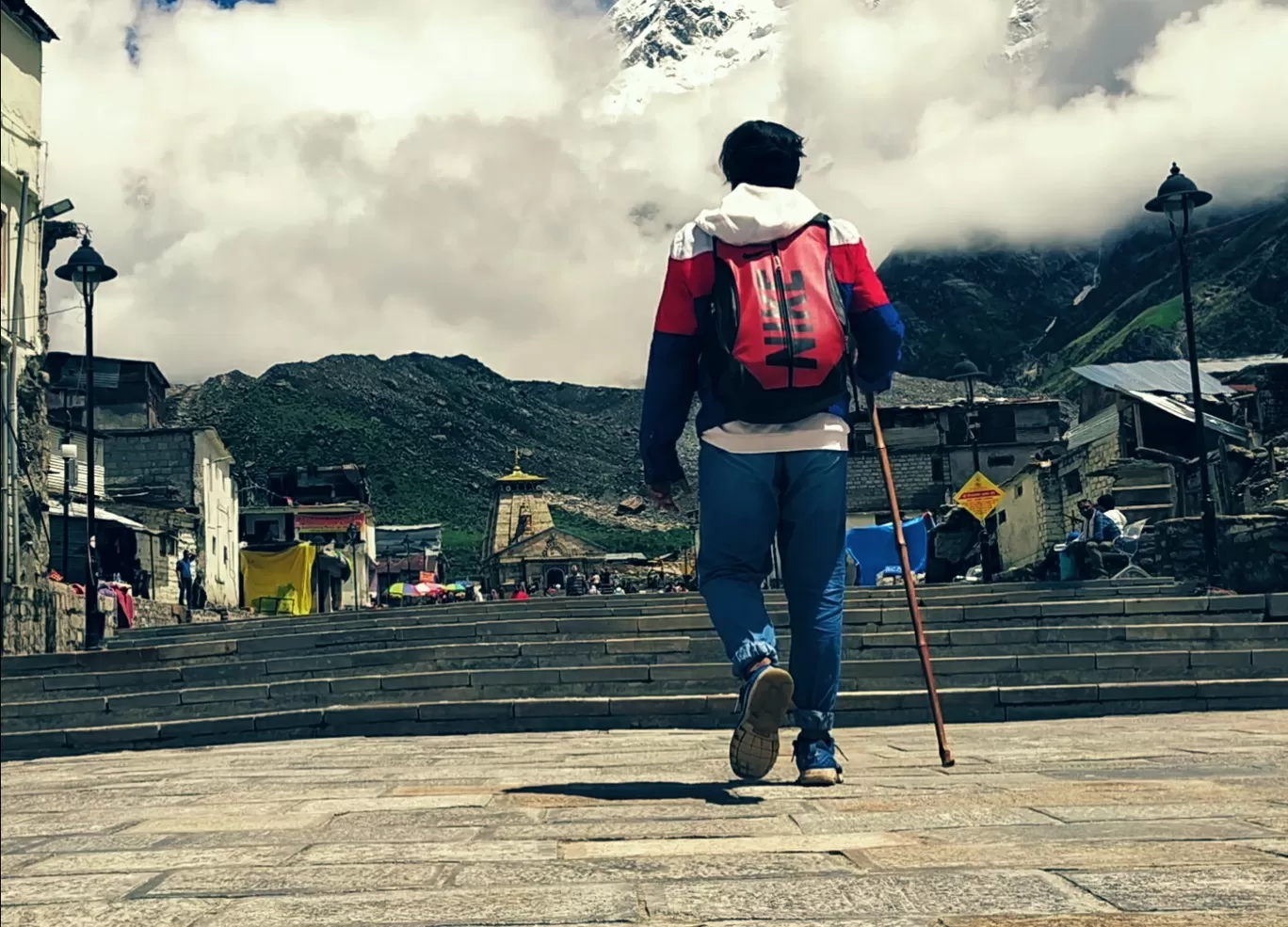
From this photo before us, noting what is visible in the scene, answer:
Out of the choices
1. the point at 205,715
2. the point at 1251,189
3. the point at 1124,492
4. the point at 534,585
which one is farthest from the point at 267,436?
the point at 205,715

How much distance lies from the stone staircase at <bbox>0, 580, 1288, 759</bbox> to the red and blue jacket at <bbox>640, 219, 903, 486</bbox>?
12.1 ft

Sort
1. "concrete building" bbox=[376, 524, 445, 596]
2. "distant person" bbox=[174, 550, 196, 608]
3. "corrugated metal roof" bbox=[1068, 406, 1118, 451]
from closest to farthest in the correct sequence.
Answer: "distant person" bbox=[174, 550, 196, 608], "corrugated metal roof" bbox=[1068, 406, 1118, 451], "concrete building" bbox=[376, 524, 445, 596]

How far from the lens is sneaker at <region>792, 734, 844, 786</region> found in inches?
170

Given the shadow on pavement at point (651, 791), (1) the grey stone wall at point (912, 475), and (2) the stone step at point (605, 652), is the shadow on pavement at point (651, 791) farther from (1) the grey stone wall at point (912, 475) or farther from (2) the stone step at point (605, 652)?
(1) the grey stone wall at point (912, 475)

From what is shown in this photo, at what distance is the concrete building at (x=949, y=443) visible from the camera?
62.4 meters

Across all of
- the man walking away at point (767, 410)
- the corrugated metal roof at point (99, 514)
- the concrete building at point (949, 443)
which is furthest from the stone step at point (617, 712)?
Result: the concrete building at point (949, 443)

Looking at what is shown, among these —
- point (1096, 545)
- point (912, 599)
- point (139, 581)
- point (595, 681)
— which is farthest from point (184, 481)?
point (912, 599)

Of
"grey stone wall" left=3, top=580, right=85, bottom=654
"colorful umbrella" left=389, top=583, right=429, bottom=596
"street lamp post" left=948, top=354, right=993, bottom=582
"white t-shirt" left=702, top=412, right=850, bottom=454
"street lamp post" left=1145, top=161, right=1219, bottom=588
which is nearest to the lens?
"white t-shirt" left=702, top=412, right=850, bottom=454

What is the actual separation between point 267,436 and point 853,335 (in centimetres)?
18709

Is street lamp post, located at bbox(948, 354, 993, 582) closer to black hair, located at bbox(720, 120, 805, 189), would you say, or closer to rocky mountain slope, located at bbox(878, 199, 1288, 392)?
black hair, located at bbox(720, 120, 805, 189)

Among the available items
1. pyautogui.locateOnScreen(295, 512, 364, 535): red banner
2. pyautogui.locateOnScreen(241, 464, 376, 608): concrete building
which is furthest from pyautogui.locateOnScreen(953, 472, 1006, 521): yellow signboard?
pyautogui.locateOnScreen(295, 512, 364, 535): red banner

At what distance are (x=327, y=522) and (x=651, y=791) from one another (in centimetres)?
6851

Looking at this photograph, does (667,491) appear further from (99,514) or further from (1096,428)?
(1096,428)

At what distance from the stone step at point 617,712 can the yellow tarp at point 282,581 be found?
1331 inches
